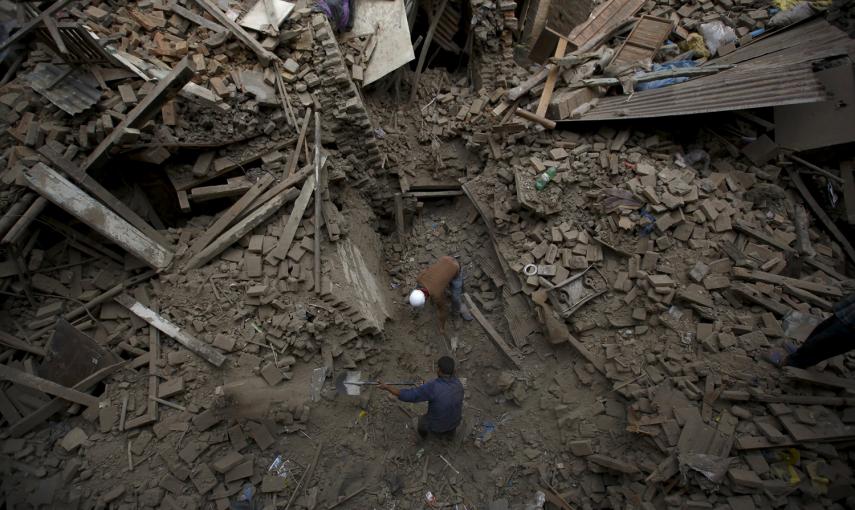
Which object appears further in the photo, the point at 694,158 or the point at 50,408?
the point at 694,158

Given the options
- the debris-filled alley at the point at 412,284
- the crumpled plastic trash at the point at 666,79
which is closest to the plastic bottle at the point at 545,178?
the debris-filled alley at the point at 412,284

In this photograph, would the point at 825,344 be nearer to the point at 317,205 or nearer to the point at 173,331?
the point at 317,205

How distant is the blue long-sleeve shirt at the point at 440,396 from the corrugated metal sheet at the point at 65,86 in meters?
5.22

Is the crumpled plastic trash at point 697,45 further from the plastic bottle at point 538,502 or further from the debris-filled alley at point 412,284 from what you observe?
the plastic bottle at point 538,502

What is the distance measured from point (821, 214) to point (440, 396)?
5945 mm

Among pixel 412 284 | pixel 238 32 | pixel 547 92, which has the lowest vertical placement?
pixel 412 284

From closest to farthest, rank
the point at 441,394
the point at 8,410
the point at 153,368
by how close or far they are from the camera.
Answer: the point at 8,410 < the point at 441,394 < the point at 153,368

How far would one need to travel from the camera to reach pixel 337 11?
703 centimetres

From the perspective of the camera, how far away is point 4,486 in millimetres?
4477

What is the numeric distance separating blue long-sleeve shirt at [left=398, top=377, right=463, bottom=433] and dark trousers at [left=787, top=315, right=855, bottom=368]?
371 centimetres

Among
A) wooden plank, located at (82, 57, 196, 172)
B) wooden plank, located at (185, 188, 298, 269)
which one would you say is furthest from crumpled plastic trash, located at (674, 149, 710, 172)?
wooden plank, located at (82, 57, 196, 172)

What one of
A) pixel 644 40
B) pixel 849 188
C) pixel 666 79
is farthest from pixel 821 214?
pixel 644 40

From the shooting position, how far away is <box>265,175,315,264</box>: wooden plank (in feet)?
18.2

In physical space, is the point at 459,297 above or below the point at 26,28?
below
